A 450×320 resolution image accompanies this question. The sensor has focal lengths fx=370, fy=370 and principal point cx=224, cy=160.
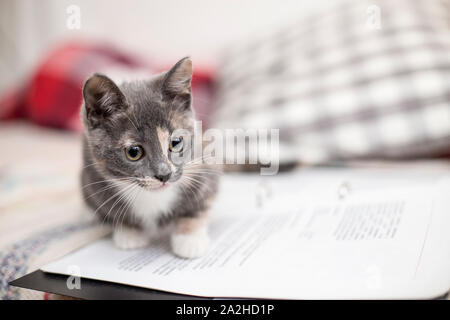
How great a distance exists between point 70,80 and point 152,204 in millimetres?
1259

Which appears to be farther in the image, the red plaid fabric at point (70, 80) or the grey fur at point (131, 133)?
the red plaid fabric at point (70, 80)

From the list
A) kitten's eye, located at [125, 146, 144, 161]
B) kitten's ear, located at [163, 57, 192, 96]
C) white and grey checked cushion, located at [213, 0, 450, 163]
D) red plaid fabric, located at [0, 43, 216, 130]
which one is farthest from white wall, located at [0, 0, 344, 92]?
kitten's eye, located at [125, 146, 144, 161]

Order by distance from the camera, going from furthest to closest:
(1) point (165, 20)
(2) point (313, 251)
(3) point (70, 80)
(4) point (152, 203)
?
(1) point (165, 20) < (3) point (70, 80) < (4) point (152, 203) < (2) point (313, 251)

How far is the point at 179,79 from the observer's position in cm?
76

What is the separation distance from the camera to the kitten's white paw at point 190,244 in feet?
2.30

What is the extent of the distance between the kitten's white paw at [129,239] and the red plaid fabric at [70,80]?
958 mm

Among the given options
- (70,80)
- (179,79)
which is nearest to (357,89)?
(179,79)

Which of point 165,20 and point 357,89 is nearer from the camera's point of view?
point 357,89

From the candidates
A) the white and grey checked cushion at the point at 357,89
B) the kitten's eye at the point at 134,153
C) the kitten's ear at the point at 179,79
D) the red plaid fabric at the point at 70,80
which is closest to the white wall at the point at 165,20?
the red plaid fabric at the point at 70,80

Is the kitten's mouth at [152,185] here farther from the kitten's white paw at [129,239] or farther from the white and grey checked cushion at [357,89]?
the white and grey checked cushion at [357,89]

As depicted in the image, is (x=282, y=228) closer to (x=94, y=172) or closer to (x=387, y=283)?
(x=387, y=283)

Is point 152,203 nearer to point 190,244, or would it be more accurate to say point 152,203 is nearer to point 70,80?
point 190,244
